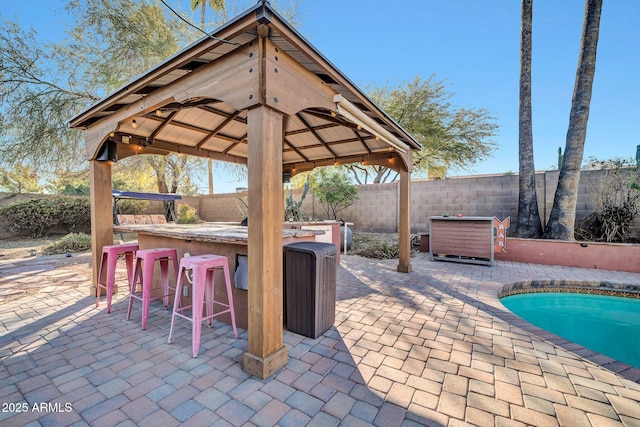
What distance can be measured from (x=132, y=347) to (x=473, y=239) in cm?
614

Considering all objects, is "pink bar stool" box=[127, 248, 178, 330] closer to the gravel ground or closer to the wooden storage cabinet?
the wooden storage cabinet

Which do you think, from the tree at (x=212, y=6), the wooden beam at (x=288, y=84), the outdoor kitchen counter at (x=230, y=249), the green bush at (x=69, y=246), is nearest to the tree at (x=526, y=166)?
the outdoor kitchen counter at (x=230, y=249)

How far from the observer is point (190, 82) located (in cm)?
244

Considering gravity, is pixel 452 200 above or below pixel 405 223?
above

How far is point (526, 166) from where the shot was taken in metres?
6.67

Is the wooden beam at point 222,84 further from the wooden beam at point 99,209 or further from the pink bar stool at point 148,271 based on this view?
the pink bar stool at point 148,271

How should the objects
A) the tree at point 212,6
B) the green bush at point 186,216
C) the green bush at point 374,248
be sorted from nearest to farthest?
1. the green bush at point 374,248
2. the tree at point 212,6
3. the green bush at point 186,216

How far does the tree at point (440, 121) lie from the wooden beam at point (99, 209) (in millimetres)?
9896

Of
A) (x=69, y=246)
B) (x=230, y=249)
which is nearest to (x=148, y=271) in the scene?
(x=230, y=249)

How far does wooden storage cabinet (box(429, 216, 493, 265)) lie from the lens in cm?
570

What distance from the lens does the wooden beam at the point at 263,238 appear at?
193 cm

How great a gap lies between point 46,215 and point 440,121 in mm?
14440

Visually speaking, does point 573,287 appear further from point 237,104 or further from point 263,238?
point 237,104

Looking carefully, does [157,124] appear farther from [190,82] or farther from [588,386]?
[588,386]
